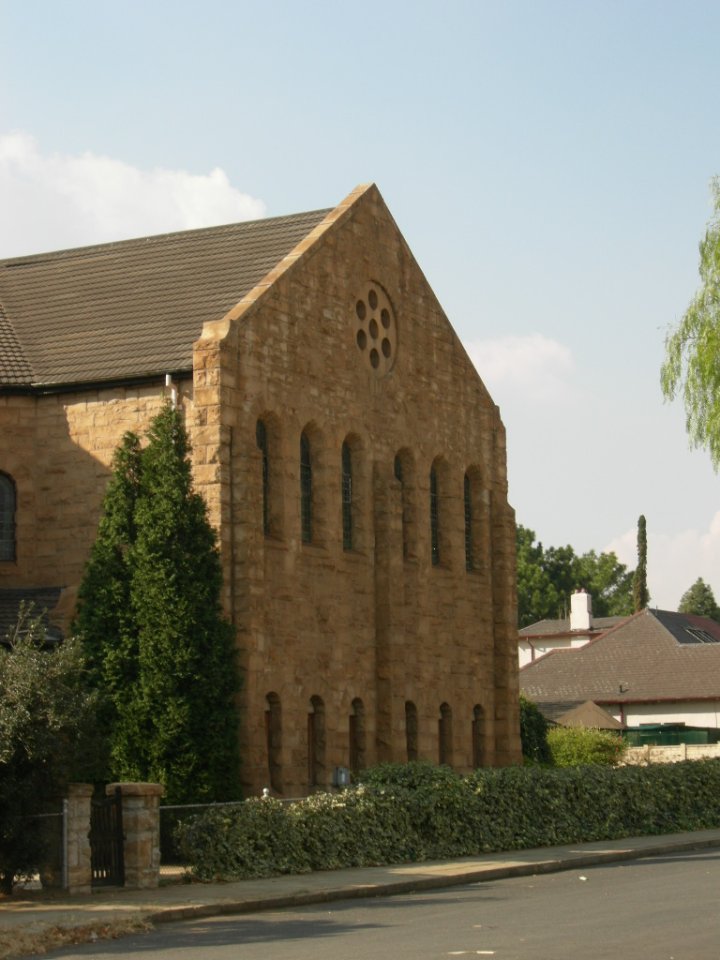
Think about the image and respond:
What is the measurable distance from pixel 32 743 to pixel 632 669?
47305 mm

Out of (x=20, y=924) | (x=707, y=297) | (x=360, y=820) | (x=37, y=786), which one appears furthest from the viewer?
(x=707, y=297)

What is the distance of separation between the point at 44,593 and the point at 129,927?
42.0 ft

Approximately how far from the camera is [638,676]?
64.0m

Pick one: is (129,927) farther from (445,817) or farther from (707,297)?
(707,297)

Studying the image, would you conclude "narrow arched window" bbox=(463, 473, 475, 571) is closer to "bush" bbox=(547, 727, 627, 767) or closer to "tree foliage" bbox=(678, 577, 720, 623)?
"bush" bbox=(547, 727, 627, 767)

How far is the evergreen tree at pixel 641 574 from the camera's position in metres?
98.4

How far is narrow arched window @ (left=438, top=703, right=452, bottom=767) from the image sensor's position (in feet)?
114

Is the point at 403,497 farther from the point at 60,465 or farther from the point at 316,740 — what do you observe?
the point at 60,465

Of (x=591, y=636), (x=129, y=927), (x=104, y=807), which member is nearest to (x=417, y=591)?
(x=104, y=807)

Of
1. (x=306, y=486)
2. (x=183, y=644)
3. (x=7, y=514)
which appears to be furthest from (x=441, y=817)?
(x=7, y=514)

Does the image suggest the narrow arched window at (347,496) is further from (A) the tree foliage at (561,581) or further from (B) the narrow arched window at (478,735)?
(A) the tree foliage at (561,581)

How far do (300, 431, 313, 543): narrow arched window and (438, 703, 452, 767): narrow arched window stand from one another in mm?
6052

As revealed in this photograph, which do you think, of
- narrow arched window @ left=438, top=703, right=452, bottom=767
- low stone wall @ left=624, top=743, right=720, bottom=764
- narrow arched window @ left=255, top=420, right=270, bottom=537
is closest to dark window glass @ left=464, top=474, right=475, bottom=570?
narrow arched window @ left=438, top=703, right=452, bottom=767

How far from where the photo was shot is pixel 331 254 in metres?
32.1
